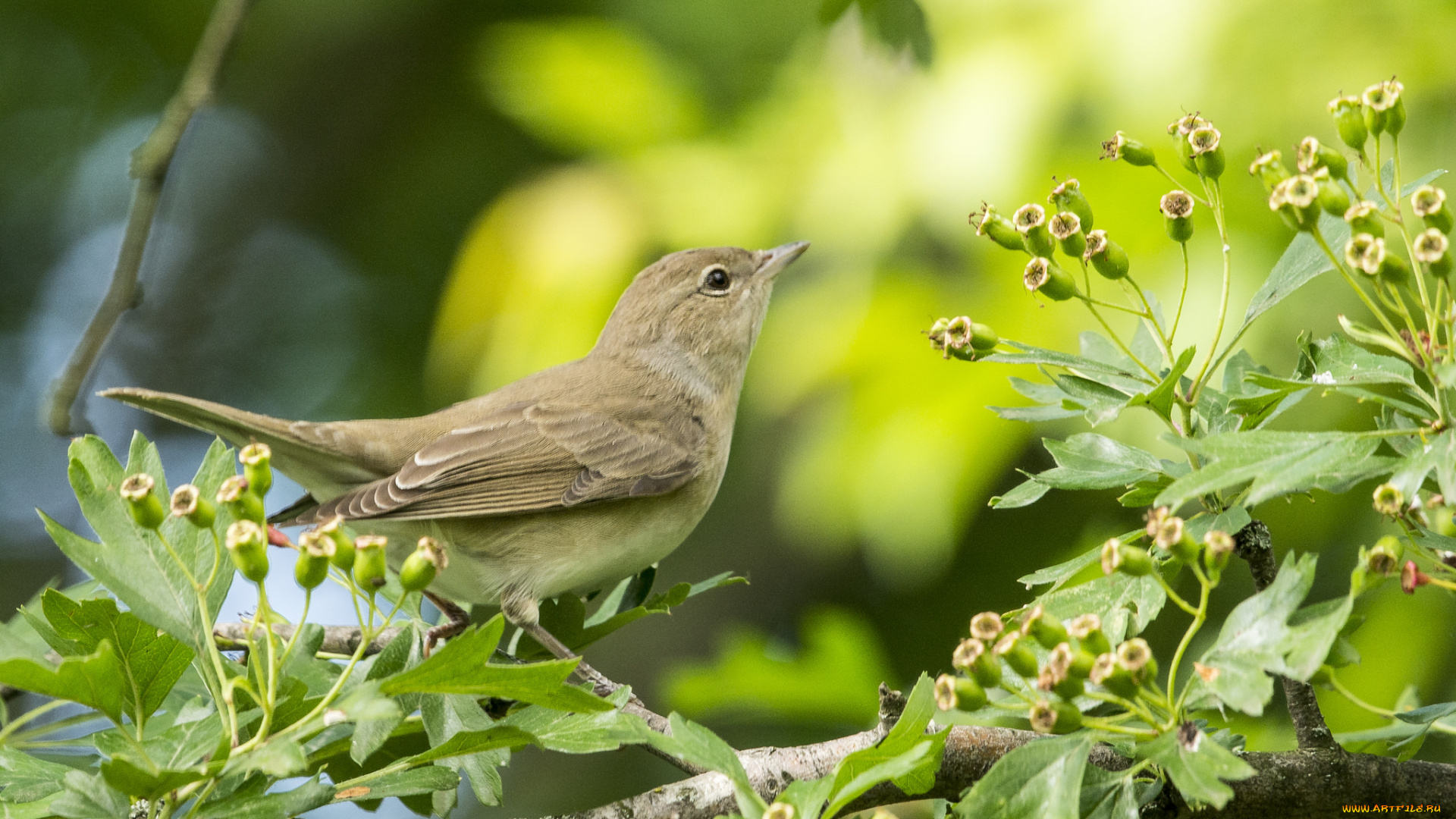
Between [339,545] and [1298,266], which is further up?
[1298,266]

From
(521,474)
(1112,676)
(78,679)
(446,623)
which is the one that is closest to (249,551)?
(78,679)

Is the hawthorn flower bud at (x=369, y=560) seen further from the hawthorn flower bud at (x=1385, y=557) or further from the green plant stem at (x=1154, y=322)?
the hawthorn flower bud at (x=1385, y=557)

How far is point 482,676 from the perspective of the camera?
1.64m

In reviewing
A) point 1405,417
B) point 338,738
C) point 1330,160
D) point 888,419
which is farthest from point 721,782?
point 888,419

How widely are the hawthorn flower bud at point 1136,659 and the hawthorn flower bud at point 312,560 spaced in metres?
1.05

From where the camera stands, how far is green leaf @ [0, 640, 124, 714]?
1.64m

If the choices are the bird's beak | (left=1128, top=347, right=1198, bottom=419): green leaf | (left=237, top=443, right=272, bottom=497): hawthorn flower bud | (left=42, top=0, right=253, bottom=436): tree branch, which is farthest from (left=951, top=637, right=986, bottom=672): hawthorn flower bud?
(left=42, top=0, right=253, bottom=436): tree branch

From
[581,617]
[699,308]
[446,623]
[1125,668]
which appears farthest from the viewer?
[699,308]

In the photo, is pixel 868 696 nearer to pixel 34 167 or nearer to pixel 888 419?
pixel 888 419

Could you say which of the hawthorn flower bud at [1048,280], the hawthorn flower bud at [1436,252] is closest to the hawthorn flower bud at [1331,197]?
the hawthorn flower bud at [1436,252]

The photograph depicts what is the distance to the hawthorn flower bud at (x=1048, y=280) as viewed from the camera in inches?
72.3

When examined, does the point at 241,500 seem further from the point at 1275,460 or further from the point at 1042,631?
the point at 1275,460

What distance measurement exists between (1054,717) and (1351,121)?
0.95 meters

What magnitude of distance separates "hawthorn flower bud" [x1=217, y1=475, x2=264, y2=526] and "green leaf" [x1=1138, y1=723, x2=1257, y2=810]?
1.24 metres
